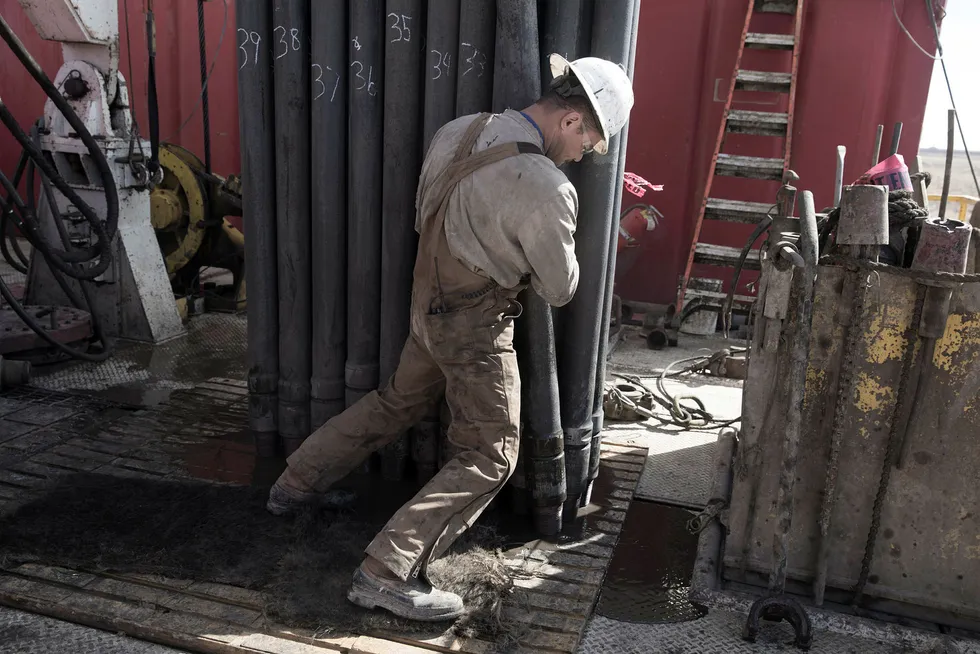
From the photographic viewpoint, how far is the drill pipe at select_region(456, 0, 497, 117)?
10.2ft

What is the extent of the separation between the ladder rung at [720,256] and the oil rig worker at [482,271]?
12.3 ft

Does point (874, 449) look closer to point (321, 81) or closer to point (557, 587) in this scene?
point (557, 587)

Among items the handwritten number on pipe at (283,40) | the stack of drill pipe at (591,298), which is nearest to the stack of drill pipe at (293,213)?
the handwritten number on pipe at (283,40)

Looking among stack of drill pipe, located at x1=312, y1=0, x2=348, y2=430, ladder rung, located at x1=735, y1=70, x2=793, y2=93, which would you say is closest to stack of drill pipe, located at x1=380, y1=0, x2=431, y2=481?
stack of drill pipe, located at x1=312, y1=0, x2=348, y2=430

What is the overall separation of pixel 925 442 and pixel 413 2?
8.09 ft

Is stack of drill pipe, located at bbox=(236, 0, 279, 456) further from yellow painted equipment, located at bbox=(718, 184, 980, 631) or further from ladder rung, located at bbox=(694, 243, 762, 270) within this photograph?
ladder rung, located at bbox=(694, 243, 762, 270)

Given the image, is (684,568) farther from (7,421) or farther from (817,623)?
(7,421)

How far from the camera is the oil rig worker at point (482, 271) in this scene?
2602mm

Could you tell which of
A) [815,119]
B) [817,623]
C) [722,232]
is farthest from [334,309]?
[815,119]

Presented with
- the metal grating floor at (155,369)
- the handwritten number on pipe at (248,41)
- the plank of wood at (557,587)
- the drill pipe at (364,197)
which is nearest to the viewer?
the plank of wood at (557,587)

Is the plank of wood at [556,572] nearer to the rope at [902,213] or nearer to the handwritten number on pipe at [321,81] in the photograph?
the rope at [902,213]

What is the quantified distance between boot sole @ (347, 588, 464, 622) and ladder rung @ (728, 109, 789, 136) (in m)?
4.86

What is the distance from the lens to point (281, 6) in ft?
11.2

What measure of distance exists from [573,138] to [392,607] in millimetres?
1661
